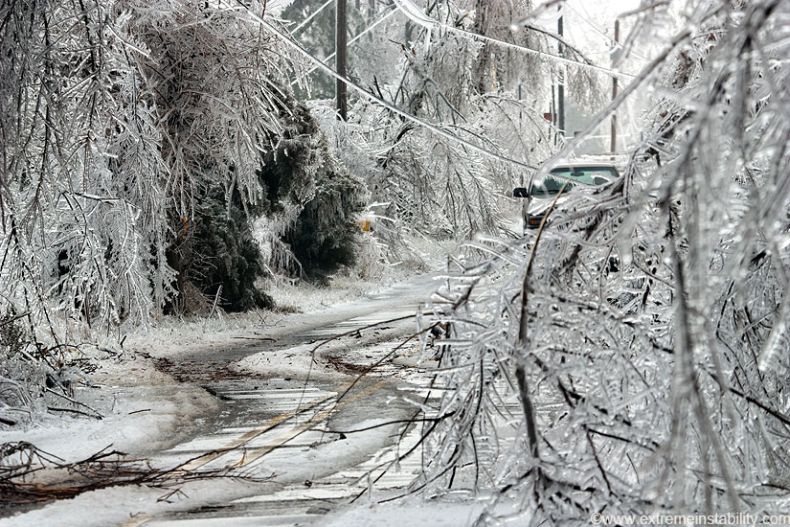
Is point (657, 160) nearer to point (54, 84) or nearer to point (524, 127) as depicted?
point (54, 84)

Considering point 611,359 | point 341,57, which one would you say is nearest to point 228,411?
point 611,359

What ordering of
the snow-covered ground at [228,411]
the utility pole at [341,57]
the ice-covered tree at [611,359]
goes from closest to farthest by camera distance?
the ice-covered tree at [611,359] → the snow-covered ground at [228,411] → the utility pole at [341,57]

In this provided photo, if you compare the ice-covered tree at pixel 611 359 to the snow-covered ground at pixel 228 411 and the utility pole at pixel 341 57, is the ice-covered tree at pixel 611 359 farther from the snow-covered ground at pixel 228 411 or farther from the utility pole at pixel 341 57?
the utility pole at pixel 341 57

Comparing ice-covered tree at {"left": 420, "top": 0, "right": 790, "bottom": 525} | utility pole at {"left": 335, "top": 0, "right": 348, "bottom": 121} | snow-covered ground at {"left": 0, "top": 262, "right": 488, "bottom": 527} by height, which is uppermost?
utility pole at {"left": 335, "top": 0, "right": 348, "bottom": 121}

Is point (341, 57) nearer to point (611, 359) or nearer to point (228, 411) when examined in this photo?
point (228, 411)

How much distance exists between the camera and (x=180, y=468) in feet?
22.5

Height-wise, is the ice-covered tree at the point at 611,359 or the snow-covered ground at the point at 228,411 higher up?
the ice-covered tree at the point at 611,359

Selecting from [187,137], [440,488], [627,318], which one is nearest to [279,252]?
[187,137]

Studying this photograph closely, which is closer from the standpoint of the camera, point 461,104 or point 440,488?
point 440,488

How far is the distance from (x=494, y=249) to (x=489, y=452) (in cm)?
89

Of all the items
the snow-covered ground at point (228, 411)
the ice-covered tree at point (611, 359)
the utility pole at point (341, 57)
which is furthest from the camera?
the utility pole at point (341, 57)

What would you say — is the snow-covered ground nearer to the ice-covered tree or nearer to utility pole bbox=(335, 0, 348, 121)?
the ice-covered tree

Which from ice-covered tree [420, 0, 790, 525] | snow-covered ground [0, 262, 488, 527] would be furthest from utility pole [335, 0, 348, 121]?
ice-covered tree [420, 0, 790, 525]

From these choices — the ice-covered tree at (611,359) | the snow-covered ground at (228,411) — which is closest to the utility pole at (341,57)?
the snow-covered ground at (228,411)
